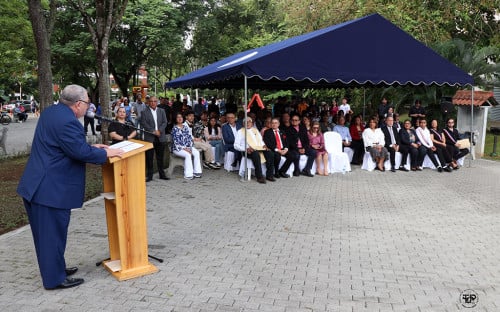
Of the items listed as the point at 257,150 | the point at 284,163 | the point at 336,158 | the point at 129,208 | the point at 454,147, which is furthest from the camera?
the point at 454,147

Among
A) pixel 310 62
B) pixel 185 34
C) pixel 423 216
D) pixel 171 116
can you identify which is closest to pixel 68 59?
pixel 185 34

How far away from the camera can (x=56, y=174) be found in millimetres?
4051

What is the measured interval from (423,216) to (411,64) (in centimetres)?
506

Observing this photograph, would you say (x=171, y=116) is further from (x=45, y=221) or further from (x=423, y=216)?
(x=45, y=221)

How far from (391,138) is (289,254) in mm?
7158

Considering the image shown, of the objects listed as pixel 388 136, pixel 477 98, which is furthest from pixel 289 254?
pixel 477 98

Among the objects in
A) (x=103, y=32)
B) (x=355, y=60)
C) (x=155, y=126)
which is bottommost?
(x=155, y=126)

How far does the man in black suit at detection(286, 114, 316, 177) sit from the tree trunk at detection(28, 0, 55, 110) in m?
6.09

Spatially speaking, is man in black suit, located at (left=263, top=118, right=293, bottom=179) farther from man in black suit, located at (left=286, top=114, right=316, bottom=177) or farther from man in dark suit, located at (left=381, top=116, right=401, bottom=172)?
man in dark suit, located at (left=381, top=116, right=401, bottom=172)

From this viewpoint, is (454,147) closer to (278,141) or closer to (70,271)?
(278,141)

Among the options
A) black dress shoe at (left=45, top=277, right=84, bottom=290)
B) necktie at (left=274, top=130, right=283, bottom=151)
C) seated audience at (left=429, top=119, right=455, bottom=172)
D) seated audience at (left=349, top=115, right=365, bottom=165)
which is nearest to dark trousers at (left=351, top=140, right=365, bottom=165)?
seated audience at (left=349, top=115, right=365, bottom=165)

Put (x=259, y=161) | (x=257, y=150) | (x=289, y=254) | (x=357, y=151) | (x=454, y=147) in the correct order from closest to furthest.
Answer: (x=289, y=254), (x=259, y=161), (x=257, y=150), (x=454, y=147), (x=357, y=151)

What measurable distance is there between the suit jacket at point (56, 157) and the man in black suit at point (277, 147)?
21.2 feet

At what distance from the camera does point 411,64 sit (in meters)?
10.9
